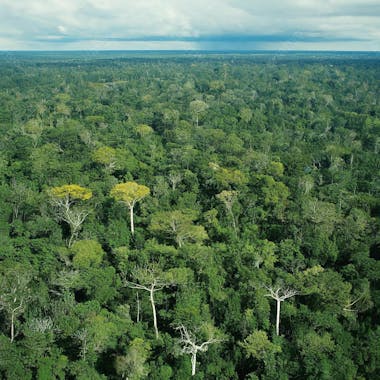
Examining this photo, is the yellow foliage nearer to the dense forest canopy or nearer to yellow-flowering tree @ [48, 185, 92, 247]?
yellow-flowering tree @ [48, 185, 92, 247]

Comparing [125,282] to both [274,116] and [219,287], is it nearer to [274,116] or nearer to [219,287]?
[219,287]

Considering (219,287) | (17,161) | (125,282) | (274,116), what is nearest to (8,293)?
(125,282)

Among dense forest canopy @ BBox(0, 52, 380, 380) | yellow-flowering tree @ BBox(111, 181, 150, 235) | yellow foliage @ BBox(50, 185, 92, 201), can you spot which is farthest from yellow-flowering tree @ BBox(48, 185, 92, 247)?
yellow-flowering tree @ BBox(111, 181, 150, 235)

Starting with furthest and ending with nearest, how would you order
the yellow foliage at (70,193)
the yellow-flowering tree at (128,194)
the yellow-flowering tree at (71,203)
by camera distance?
the yellow-flowering tree at (128,194) < the yellow foliage at (70,193) < the yellow-flowering tree at (71,203)

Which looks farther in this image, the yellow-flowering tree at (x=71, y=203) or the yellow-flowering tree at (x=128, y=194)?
the yellow-flowering tree at (x=128, y=194)

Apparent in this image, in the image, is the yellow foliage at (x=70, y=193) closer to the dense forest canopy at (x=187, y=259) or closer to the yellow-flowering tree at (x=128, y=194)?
the dense forest canopy at (x=187, y=259)

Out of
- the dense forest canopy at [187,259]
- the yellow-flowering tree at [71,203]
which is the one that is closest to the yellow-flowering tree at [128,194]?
the dense forest canopy at [187,259]

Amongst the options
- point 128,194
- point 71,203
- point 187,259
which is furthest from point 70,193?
point 187,259
